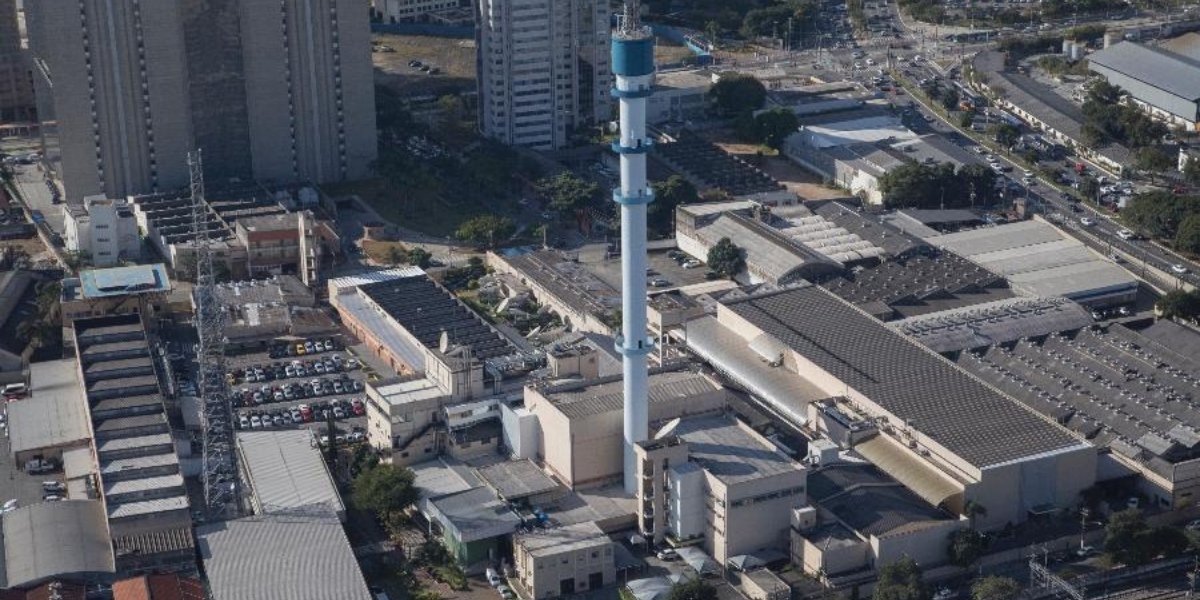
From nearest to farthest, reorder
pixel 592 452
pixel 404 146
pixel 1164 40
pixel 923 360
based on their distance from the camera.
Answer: pixel 592 452
pixel 923 360
pixel 404 146
pixel 1164 40

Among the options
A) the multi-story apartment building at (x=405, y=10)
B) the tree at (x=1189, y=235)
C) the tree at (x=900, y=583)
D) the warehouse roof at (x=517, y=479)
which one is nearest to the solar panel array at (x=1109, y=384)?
the tree at (x=900, y=583)

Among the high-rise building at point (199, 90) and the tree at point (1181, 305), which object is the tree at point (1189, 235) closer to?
the tree at point (1181, 305)

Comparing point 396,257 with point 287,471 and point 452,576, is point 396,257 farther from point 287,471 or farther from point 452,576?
point 452,576

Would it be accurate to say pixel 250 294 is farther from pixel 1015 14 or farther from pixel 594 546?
pixel 1015 14

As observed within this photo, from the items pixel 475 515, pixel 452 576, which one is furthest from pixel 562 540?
pixel 452 576

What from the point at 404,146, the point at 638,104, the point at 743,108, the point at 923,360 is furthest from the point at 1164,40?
the point at 638,104

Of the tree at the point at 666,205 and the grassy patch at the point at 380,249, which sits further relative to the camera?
the tree at the point at 666,205
